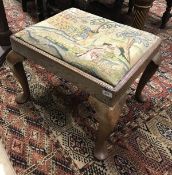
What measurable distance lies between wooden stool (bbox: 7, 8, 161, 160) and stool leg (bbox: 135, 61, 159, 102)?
0.15 feet

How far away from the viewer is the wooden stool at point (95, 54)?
90 cm

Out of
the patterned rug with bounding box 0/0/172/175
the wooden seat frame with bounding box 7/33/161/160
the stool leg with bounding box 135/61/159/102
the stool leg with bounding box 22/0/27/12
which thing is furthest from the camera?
the stool leg with bounding box 22/0/27/12

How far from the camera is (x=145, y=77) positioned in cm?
132

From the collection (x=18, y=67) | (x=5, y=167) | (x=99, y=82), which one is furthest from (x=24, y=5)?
(x=5, y=167)

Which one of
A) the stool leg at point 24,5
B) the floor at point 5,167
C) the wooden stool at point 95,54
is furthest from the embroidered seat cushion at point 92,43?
the stool leg at point 24,5

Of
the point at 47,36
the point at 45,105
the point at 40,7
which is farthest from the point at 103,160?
the point at 40,7

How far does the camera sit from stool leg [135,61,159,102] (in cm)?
124

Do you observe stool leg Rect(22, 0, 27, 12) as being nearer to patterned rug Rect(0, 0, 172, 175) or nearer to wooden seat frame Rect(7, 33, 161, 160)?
patterned rug Rect(0, 0, 172, 175)

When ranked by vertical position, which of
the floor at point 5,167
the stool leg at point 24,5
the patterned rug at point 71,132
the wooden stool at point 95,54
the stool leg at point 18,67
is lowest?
the patterned rug at point 71,132

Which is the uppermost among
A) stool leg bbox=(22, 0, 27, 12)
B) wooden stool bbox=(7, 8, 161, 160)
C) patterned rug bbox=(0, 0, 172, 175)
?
wooden stool bbox=(7, 8, 161, 160)

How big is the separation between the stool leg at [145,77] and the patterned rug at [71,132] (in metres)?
0.04

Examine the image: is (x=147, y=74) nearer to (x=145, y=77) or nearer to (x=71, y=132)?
(x=145, y=77)

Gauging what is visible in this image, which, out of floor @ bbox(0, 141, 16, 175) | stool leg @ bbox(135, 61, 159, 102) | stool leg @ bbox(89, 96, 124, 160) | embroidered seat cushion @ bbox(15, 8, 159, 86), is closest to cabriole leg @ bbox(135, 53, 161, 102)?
stool leg @ bbox(135, 61, 159, 102)

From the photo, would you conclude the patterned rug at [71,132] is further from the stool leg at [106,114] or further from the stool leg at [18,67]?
the stool leg at [106,114]
